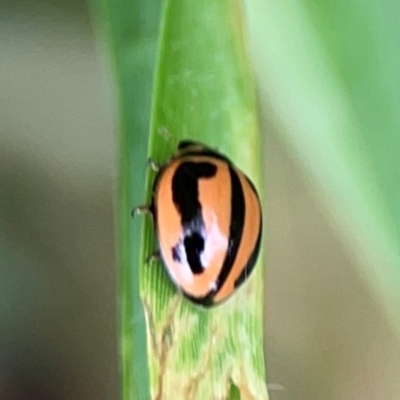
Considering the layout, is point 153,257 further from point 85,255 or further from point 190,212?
point 85,255

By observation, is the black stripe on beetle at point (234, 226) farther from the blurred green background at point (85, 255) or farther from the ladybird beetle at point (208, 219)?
the blurred green background at point (85, 255)

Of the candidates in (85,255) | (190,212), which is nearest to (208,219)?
(190,212)

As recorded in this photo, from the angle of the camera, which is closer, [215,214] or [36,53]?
[215,214]

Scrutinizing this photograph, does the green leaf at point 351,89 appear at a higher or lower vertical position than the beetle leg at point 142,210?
higher

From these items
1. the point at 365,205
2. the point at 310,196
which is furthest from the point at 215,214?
the point at 310,196

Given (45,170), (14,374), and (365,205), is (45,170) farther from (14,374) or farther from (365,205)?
(365,205)

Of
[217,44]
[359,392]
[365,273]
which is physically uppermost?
[217,44]

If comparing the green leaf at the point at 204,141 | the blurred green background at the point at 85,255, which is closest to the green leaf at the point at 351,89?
the green leaf at the point at 204,141
